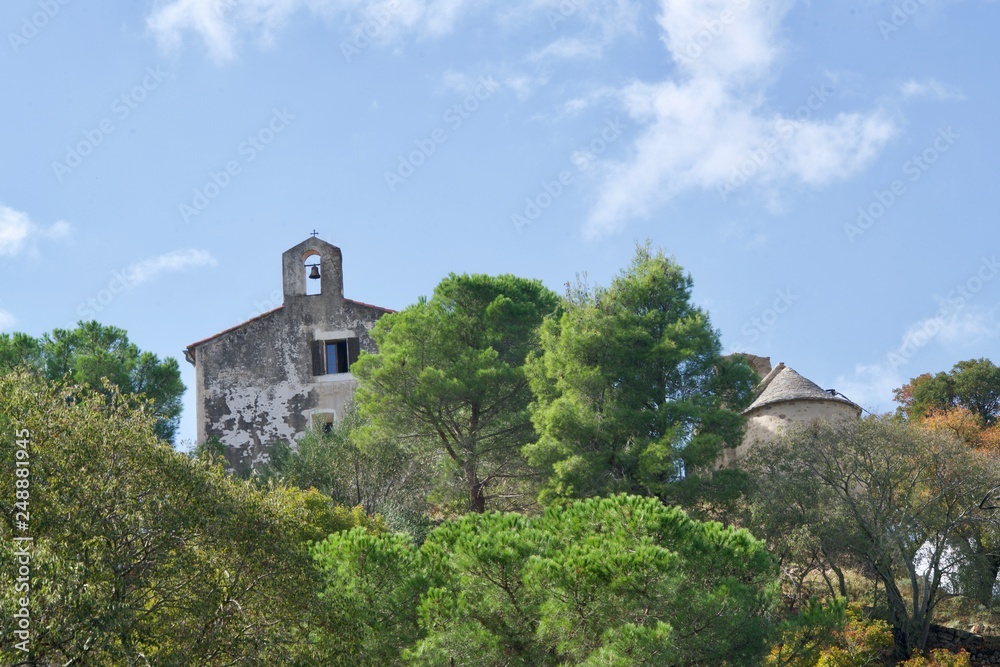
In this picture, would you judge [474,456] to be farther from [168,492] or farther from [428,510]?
[168,492]

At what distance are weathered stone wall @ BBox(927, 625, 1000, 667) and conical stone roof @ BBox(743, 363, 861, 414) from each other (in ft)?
32.9

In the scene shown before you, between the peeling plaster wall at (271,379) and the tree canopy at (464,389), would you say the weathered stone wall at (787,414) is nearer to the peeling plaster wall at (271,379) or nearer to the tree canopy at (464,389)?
the tree canopy at (464,389)

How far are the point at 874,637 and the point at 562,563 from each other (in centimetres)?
990

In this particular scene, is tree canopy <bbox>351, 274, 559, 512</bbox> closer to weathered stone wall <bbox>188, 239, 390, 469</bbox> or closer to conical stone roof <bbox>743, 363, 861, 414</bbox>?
weathered stone wall <bbox>188, 239, 390, 469</bbox>

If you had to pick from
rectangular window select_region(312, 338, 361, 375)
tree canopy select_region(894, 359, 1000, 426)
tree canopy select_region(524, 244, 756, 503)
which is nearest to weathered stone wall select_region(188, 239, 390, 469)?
A: rectangular window select_region(312, 338, 361, 375)

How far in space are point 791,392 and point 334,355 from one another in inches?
596

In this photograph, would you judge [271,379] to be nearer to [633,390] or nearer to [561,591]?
[633,390]

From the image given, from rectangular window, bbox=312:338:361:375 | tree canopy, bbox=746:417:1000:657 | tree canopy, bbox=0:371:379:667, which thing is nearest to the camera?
tree canopy, bbox=0:371:379:667

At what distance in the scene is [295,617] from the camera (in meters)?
14.8

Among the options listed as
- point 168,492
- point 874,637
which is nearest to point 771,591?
point 874,637

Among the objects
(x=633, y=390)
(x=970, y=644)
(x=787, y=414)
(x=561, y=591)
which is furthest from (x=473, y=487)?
(x=970, y=644)

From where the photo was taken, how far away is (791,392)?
35.4 m

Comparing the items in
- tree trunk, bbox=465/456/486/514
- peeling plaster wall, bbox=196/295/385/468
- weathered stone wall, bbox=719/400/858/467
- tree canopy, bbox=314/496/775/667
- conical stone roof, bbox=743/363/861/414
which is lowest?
tree canopy, bbox=314/496/775/667

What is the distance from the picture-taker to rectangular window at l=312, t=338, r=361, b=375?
3734 centimetres
